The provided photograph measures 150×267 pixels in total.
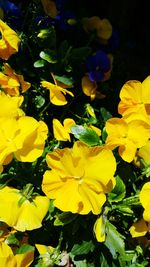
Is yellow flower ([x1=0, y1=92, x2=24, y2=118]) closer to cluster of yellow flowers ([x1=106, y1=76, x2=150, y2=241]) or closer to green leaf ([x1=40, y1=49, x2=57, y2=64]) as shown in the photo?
cluster of yellow flowers ([x1=106, y1=76, x2=150, y2=241])

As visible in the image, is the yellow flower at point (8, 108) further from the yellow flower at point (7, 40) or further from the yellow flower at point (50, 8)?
the yellow flower at point (50, 8)

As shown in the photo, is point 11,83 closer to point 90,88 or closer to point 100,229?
point 90,88

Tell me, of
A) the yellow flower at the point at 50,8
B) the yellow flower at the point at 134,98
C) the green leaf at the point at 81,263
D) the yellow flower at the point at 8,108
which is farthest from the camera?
the yellow flower at the point at 50,8

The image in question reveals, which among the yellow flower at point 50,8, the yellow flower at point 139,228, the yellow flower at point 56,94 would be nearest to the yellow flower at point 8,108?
the yellow flower at point 56,94

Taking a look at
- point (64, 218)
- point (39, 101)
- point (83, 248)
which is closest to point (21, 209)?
point (64, 218)

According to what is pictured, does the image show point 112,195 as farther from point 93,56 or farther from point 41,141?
point 93,56

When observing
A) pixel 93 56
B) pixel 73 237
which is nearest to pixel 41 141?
pixel 73 237
